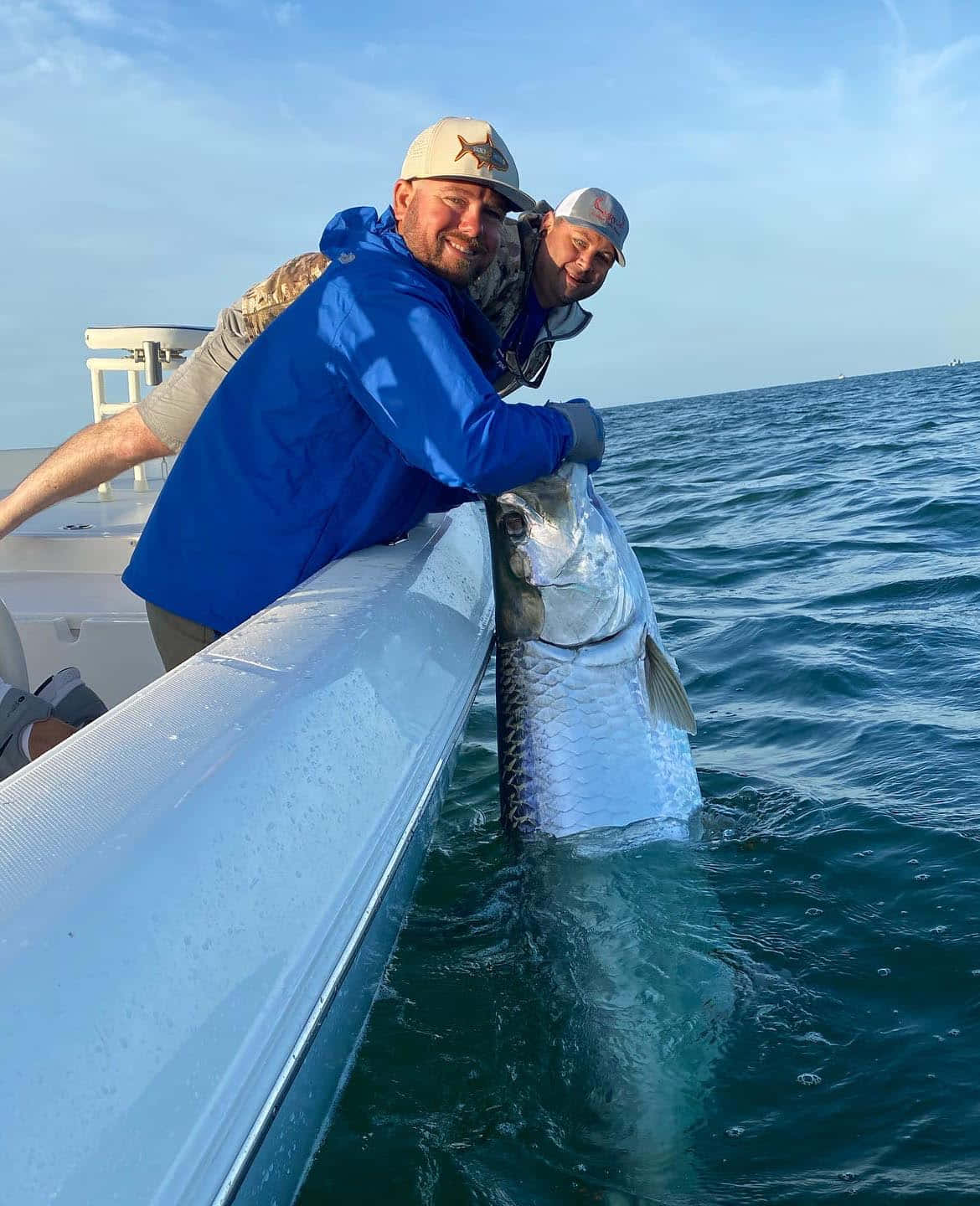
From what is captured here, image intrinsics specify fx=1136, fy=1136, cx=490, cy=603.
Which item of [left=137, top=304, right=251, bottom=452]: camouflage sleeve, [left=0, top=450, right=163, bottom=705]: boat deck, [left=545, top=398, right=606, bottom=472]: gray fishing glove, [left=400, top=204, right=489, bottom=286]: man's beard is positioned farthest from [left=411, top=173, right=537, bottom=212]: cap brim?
[left=0, top=450, right=163, bottom=705]: boat deck

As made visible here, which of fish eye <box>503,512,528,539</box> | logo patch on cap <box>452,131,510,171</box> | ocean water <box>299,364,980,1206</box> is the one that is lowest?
ocean water <box>299,364,980,1206</box>

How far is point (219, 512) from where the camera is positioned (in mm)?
2900

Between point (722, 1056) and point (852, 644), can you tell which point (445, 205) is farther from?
point (852, 644)

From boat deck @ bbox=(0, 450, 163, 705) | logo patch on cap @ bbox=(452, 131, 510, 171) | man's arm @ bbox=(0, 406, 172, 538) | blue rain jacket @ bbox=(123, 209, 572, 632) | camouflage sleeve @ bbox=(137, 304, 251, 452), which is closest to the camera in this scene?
blue rain jacket @ bbox=(123, 209, 572, 632)

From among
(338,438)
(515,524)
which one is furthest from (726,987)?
(338,438)

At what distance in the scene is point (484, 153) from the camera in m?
2.63

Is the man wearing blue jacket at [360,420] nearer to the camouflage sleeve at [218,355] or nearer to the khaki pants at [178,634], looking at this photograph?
the khaki pants at [178,634]

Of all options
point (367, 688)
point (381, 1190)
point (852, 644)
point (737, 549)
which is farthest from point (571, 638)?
point (737, 549)

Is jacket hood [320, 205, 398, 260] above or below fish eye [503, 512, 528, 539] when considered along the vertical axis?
above

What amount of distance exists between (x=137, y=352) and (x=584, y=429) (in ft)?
14.0

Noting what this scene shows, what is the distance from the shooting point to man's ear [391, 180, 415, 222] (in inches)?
108

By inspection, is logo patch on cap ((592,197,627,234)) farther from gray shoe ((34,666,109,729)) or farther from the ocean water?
gray shoe ((34,666,109,729))

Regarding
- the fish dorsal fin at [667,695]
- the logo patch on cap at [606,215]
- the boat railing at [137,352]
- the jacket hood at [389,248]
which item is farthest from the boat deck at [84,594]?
the logo patch on cap at [606,215]

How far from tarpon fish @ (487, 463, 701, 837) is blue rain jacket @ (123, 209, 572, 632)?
0.32m
